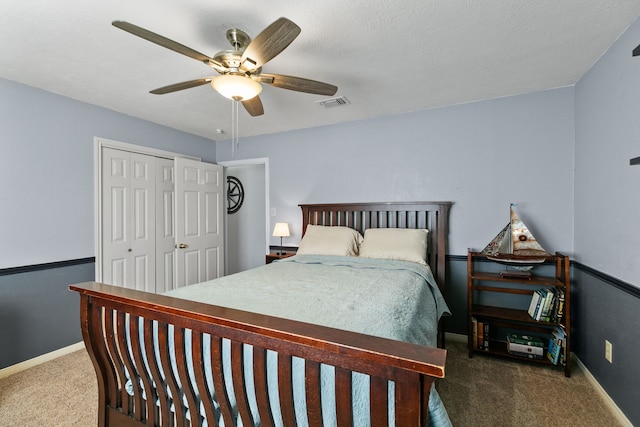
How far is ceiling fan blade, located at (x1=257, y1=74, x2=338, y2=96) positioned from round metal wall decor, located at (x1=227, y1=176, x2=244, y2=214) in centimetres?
355

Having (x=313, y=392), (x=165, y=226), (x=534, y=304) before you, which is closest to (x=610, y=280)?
(x=534, y=304)

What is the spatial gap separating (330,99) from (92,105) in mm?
2420

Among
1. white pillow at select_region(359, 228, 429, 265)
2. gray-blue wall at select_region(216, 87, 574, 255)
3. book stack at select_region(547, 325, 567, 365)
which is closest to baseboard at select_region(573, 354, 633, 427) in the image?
book stack at select_region(547, 325, 567, 365)

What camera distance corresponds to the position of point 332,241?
308 cm

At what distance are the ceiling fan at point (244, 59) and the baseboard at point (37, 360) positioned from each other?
2574 mm

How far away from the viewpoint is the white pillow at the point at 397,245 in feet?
8.85

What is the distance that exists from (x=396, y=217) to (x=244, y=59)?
2.21 meters

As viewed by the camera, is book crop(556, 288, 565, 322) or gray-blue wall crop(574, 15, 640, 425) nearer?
gray-blue wall crop(574, 15, 640, 425)

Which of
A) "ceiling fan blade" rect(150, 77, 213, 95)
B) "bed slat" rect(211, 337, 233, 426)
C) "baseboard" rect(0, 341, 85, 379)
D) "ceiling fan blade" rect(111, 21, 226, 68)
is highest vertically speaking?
"ceiling fan blade" rect(111, 21, 226, 68)

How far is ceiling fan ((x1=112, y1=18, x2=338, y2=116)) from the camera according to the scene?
133 centimetres

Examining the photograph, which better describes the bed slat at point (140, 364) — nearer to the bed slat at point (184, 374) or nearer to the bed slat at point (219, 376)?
the bed slat at point (184, 374)

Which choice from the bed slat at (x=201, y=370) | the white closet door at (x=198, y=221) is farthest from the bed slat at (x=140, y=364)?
the white closet door at (x=198, y=221)

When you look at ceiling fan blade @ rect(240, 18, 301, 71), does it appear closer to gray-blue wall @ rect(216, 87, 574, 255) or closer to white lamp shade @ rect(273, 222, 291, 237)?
gray-blue wall @ rect(216, 87, 574, 255)

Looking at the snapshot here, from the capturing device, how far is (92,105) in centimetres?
292
